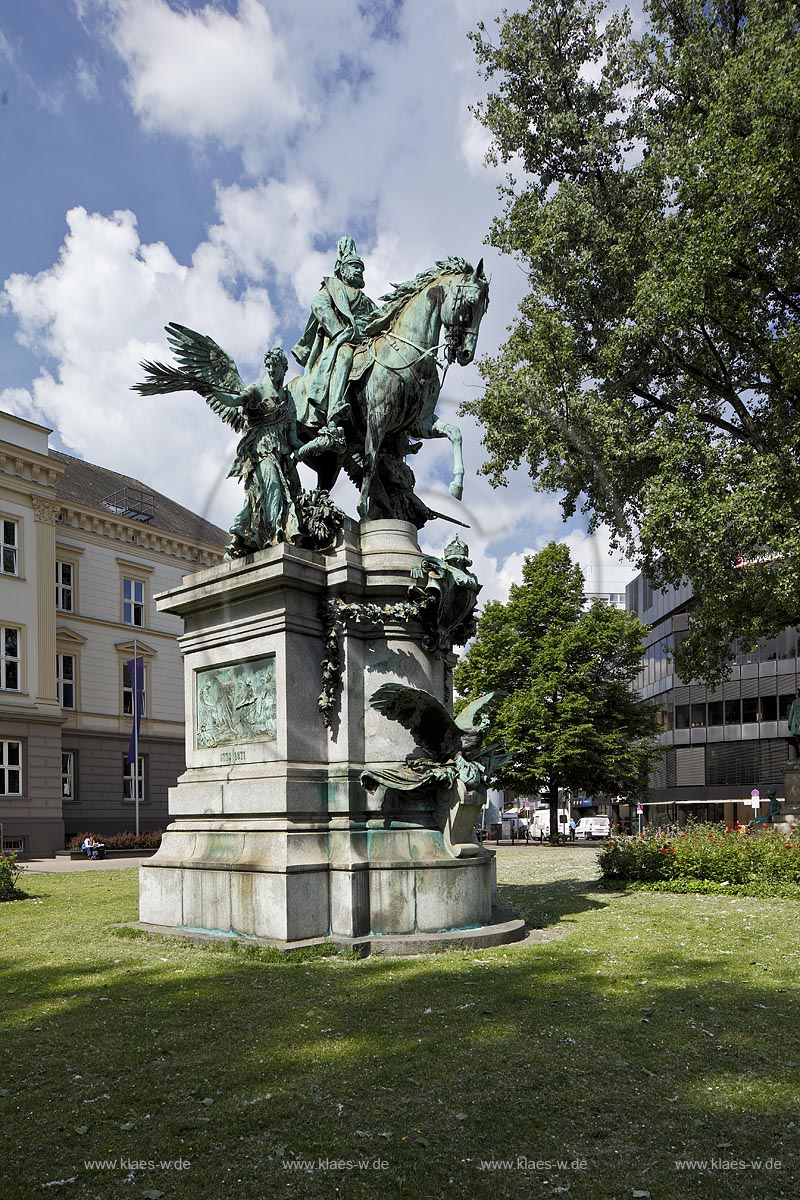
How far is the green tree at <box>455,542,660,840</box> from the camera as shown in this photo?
137ft

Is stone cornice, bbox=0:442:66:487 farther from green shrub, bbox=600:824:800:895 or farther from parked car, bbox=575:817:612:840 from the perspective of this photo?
parked car, bbox=575:817:612:840

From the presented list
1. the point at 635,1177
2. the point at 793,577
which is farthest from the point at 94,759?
the point at 635,1177

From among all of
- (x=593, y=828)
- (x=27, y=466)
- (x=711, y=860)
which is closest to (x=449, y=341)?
(x=711, y=860)

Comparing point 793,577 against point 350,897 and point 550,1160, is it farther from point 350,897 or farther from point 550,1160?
point 550,1160

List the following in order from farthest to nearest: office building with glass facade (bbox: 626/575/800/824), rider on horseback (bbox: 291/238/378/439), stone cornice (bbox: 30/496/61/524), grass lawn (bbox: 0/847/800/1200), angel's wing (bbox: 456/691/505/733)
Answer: office building with glass facade (bbox: 626/575/800/824) < stone cornice (bbox: 30/496/61/524) < rider on horseback (bbox: 291/238/378/439) < angel's wing (bbox: 456/691/505/733) < grass lawn (bbox: 0/847/800/1200)

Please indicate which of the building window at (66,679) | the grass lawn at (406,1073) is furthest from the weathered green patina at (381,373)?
the building window at (66,679)

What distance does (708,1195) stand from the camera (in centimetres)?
403

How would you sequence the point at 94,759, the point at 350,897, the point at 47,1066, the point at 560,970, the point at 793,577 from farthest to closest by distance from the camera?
the point at 94,759
the point at 793,577
the point at 350,897
the point at 560,970
the point at 47,1066

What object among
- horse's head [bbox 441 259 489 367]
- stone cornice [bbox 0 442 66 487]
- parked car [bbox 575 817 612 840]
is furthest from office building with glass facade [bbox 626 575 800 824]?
horse's head [bbox 441 259 489 367]

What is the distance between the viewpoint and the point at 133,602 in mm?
43000

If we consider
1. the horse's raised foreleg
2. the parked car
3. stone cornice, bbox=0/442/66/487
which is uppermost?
stone cornice, bbox=0/442/66/487

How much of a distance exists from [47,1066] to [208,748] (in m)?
5.33

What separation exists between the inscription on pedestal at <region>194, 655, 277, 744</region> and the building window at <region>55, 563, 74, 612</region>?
30.8m

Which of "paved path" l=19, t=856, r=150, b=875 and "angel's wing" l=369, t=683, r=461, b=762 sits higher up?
"angel's wing" l=369, t=683, r=461, b=762
